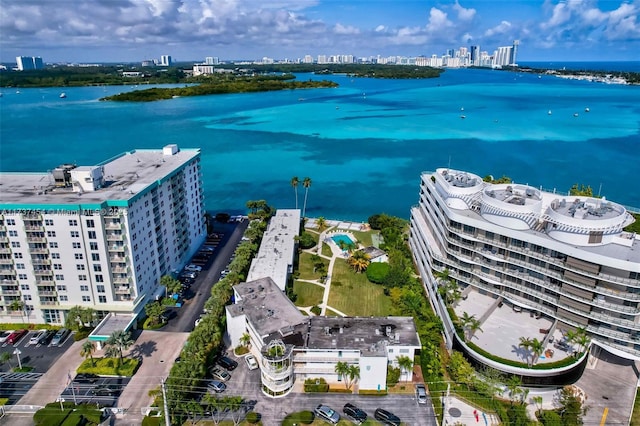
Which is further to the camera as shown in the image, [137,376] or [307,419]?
[137,376]

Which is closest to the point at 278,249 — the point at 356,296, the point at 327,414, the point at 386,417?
the point at 356,296

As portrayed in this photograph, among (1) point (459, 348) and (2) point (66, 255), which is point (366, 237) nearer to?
(1) point (459, 348)

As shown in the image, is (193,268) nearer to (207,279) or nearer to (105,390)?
(207,279)

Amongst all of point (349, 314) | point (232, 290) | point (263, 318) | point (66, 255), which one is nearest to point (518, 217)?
point (349, 314)

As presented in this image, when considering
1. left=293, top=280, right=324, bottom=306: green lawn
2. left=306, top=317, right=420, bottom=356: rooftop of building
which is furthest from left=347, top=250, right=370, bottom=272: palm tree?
left=306, top=317, right=420, bottom=356: rooftop of building

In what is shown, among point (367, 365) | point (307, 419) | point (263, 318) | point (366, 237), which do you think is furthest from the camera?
point (366, 237)

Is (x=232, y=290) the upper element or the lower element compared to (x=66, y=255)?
lower

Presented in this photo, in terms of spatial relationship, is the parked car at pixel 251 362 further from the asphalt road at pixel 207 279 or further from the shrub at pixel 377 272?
the shrub at pixel 377 272
